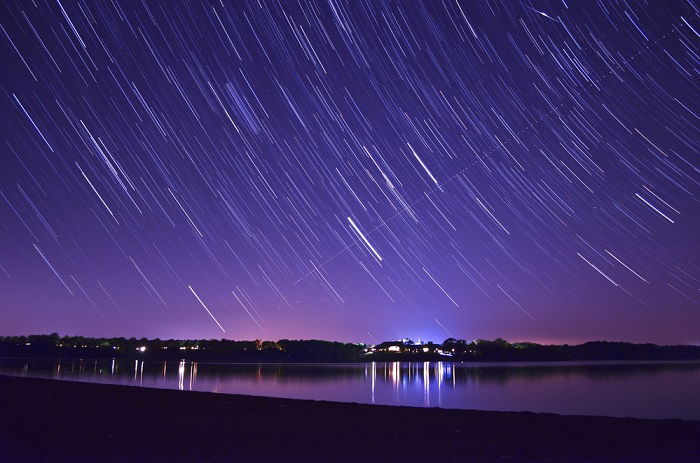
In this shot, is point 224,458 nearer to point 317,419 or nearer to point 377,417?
point 317,419

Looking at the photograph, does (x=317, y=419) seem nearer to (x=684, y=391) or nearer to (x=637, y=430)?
(x=637, y=430)

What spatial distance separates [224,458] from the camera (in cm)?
862

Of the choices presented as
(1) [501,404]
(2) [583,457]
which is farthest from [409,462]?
(1) [501,404]

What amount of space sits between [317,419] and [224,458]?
5509 mm

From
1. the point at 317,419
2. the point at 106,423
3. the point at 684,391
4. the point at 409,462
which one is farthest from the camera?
the point at 684,391

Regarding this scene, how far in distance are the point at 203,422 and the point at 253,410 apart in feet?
9.96

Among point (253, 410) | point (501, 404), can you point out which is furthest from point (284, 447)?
point (501, 404)

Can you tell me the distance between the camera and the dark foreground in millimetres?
8953

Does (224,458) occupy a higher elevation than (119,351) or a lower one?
lower

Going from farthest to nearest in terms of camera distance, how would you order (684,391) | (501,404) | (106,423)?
(684,391) < (501,404) < (106,423)

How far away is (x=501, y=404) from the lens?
27547 mm

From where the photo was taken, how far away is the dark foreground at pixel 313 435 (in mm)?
8953

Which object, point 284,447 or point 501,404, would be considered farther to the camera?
point 501,404

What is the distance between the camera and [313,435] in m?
11.2
